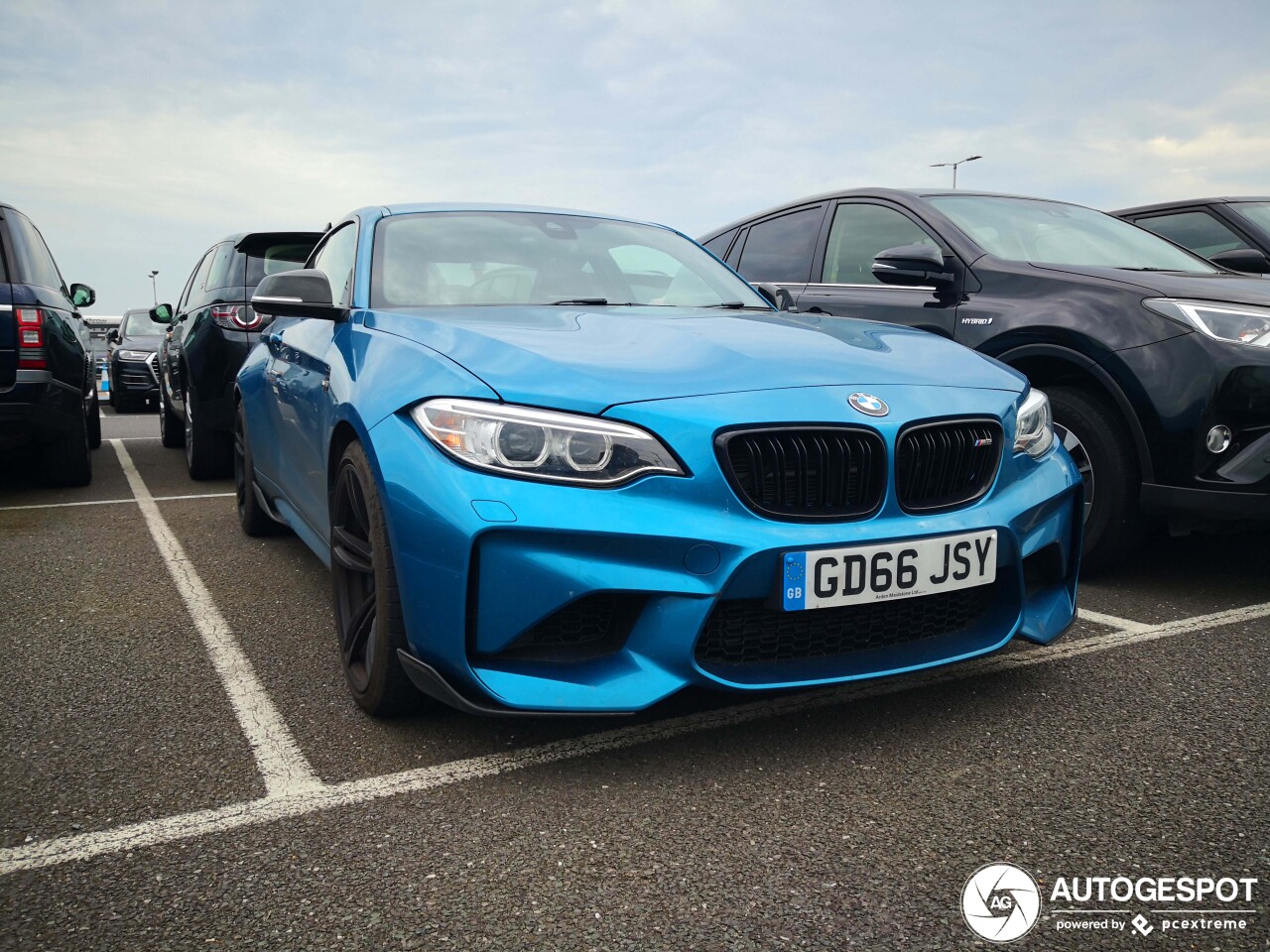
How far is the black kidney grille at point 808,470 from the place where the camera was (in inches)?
88.7

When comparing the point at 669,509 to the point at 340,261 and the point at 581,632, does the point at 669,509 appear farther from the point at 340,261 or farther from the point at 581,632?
the point at 340,261

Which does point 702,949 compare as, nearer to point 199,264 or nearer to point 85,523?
point 85,523

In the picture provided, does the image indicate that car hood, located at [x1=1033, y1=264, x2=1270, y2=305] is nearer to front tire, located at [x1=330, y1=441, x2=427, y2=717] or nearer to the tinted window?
front tire, located at [x1=330, y1=441, x2=427, y2=717]

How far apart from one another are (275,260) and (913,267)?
4078 mm

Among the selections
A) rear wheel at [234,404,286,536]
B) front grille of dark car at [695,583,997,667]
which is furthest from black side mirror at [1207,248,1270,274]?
rear wheel at [234,404,286,536]

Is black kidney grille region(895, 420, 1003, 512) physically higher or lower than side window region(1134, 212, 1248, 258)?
lower

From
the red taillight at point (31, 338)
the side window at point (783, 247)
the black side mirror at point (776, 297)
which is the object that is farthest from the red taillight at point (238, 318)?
the black side mirror at point (776, 297)

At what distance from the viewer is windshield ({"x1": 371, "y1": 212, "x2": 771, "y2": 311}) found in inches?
132

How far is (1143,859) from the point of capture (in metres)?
1.93

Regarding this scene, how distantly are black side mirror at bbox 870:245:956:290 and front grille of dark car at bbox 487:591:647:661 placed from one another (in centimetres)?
268

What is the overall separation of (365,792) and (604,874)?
64 centimetres

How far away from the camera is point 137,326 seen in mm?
16594

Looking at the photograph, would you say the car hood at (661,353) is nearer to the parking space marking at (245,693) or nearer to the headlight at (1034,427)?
the headlight at (1034,427)

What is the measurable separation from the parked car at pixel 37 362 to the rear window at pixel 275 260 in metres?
1.12
